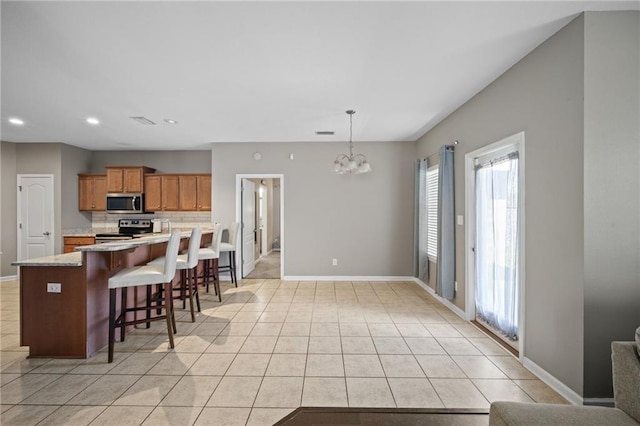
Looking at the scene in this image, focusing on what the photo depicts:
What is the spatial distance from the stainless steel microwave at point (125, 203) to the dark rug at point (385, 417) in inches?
229

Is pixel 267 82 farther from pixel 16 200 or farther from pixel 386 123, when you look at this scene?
pixel 16 200

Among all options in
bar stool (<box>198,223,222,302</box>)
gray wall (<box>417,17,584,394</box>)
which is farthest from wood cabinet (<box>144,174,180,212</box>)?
gray wall (<box>417,17,584,394</box>)

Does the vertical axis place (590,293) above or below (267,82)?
below

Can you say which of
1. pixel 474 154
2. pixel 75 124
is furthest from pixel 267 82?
pixel 75 124

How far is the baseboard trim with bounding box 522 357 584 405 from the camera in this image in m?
2.17

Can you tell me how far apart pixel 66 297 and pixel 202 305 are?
1862mm

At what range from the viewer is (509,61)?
2.81 meters

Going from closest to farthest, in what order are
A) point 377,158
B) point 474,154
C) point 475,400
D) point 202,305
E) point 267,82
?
1. point 475,400
2. point 267,82
3. point 474,154
4. point 202,305
5. point 377,158

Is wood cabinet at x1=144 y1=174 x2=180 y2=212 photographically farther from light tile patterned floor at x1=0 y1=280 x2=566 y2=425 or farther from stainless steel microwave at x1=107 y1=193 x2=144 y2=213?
light tile patterned floor at x1=0 y1=280 x2=566 y2=425

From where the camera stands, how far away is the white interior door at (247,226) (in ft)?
20.4

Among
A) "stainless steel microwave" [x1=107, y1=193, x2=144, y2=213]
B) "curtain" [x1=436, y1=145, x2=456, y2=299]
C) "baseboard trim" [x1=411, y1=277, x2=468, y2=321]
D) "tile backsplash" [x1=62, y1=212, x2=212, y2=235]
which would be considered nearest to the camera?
"baseboard trim" [x1=411, y1=277, x2=468, y2=321]

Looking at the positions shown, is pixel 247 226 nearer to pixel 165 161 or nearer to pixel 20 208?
pixel 165 161

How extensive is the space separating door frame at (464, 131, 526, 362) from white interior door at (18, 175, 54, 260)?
7578 mm

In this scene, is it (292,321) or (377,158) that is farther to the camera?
(377,158)
